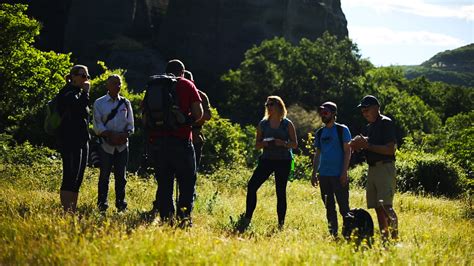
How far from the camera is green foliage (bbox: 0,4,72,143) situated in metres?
30.3

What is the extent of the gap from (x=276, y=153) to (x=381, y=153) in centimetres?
171

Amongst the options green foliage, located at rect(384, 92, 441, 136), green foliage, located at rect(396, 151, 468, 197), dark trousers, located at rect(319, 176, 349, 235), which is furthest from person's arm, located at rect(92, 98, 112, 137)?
green foliage, located at rect(384, 92, 441, 136)

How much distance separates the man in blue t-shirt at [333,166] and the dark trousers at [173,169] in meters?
2.14

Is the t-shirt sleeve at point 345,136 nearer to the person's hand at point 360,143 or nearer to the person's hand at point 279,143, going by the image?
the person's hand at point 360,143

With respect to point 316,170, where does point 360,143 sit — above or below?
above

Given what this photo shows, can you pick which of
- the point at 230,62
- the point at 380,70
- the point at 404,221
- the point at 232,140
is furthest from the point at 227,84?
the point at 404,221

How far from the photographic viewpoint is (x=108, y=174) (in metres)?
8.77

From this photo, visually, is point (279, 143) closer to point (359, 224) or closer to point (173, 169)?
point (359, 224)

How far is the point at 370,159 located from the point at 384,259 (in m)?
2.55

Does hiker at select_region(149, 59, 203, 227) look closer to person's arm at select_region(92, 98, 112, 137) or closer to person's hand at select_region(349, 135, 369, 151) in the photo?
person's arm at select_region(92, 98, 112, 137)

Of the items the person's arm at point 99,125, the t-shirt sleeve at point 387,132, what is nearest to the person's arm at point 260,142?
the t-shirt sleeve at point 387,132

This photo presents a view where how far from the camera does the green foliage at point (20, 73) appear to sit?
30.3 metres

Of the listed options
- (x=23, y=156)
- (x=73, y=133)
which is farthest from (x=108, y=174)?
(x=23, y=156)

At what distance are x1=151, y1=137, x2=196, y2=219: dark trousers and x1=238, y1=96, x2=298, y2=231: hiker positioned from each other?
158 centimetres
